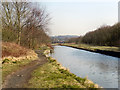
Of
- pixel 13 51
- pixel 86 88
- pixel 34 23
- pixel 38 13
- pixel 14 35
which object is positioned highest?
Result: pixel 38 13

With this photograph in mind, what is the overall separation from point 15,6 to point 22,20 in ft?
9.19

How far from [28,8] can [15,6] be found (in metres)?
2.49

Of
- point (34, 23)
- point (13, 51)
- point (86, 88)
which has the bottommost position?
point (86, 88)

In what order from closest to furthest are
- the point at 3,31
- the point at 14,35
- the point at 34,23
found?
the point at 3,31, the point at 14,35, the point at 34,23

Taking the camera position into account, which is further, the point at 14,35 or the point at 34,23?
the point at 34,23

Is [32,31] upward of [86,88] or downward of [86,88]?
upward

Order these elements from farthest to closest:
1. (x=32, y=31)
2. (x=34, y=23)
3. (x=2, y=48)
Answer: (x=32, y=31) → (x=34, y=23) → (x=2, y=48)

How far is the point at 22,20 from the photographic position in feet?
88.3

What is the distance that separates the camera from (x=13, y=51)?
1809cm

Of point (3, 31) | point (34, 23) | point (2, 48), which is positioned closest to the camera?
point (2, 48)

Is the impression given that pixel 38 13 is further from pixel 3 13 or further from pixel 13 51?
pixel 13 51

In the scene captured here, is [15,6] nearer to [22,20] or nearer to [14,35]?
[22,20]

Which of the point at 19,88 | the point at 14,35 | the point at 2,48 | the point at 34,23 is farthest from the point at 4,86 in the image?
the point at 34,23

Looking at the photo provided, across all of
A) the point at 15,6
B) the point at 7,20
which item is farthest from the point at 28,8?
the point at 7,20
